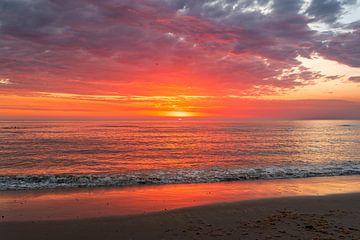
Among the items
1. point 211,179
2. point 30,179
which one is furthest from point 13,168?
point 211,179

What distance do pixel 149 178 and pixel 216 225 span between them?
36.6 feet

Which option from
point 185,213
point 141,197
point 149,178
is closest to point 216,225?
point 185,213

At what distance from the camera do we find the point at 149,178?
21.3 metres

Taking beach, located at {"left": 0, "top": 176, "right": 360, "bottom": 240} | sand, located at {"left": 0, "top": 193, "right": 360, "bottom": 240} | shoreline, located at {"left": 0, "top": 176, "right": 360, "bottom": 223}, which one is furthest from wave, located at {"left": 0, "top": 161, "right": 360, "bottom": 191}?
sand, located at {"left": 0, "top": 193, "right": 360, "bottom": 240}

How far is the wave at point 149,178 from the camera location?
1930 cm

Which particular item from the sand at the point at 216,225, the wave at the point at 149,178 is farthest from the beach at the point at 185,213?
the wave at the point at 149,178

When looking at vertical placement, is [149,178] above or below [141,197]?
below

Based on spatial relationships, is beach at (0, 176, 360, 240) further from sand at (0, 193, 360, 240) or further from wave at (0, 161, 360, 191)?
wave at (0, 161, 360, 191)

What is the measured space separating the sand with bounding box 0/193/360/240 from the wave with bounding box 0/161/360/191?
7.96 m

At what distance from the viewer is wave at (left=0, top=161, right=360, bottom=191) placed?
19297mm

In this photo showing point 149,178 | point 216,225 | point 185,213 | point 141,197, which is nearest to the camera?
point 216,225

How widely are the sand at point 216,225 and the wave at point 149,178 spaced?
7962 millimetres

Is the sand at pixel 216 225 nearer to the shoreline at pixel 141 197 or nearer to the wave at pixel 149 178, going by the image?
the shoreline at pixel 141 197

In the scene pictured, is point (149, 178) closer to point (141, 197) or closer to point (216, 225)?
point (141, 197)
